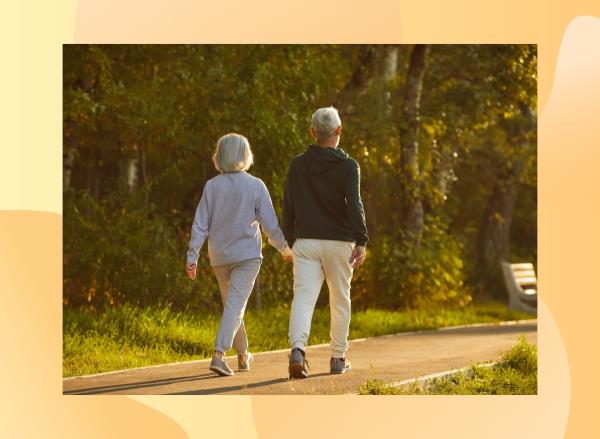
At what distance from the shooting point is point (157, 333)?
13.3 m

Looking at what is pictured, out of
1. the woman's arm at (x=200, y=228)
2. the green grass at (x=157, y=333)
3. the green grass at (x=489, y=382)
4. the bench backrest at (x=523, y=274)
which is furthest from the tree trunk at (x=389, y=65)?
the woman's arm at (x=200, y=228)

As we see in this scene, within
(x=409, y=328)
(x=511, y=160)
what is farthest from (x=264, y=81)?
(x=511, y=160)

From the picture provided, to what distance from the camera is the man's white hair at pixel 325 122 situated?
10281 mm

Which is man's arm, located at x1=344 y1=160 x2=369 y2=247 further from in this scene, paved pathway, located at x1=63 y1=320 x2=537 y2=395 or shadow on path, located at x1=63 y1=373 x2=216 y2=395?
shadow on path, located at x1=63 y1=373 x2=216 y2=395

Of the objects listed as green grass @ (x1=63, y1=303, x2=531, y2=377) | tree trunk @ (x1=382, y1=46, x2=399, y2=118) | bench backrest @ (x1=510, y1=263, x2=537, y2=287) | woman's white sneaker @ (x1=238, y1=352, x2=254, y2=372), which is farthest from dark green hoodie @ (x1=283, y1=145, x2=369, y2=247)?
bench backrest @ (x1=510, y1=263, x2=537, y2=287)

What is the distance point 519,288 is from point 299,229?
13.8 m

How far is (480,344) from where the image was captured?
1555 cm

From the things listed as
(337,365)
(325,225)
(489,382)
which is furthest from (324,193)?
(489,382)

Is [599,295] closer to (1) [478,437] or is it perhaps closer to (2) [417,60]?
(1) [478,437]

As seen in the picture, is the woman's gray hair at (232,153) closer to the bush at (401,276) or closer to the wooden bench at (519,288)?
the bush at (401,276)

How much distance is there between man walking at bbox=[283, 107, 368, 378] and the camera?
1030cm

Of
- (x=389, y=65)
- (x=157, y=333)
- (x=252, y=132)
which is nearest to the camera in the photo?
(x=157, y=333)

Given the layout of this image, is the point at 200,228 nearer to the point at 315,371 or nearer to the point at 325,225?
the point at 325,225
